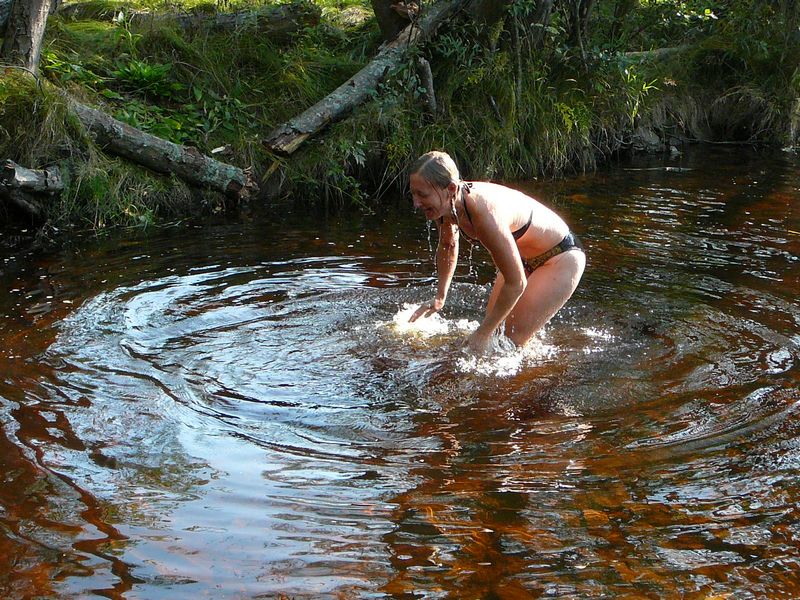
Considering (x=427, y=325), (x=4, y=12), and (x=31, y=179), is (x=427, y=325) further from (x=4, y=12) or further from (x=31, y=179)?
(x=4, y=12)

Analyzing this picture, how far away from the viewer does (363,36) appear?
36.8ft

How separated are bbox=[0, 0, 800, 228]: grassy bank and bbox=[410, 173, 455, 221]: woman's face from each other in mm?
4519

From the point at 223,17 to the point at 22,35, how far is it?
3.11m

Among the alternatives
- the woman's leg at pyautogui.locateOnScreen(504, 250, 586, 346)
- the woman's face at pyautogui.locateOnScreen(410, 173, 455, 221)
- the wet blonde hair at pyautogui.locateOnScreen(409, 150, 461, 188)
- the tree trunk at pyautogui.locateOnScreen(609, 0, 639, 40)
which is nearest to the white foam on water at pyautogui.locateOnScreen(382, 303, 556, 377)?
the woman's leg at pyautogui.locateOnScreen(504, 250, 586, 346)

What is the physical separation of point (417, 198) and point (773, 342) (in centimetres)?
260

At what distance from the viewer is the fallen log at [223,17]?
35.4 feet

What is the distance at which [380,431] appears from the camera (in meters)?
4.44

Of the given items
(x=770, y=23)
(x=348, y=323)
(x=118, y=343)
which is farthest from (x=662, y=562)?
(x=770, y=23)

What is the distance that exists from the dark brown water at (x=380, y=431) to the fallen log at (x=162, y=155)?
3.87ft

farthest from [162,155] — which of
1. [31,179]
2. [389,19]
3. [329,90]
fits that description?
[389,19]

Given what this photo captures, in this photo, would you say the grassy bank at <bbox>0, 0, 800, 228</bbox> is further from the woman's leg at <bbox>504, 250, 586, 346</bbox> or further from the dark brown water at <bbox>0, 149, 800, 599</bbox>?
the woman's leg at <bbox>504, 250, 586, 346</bbox>

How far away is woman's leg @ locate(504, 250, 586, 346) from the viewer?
5.46 meters

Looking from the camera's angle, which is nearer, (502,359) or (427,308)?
(502,359)

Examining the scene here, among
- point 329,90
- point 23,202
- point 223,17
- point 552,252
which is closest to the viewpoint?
point 552,252
